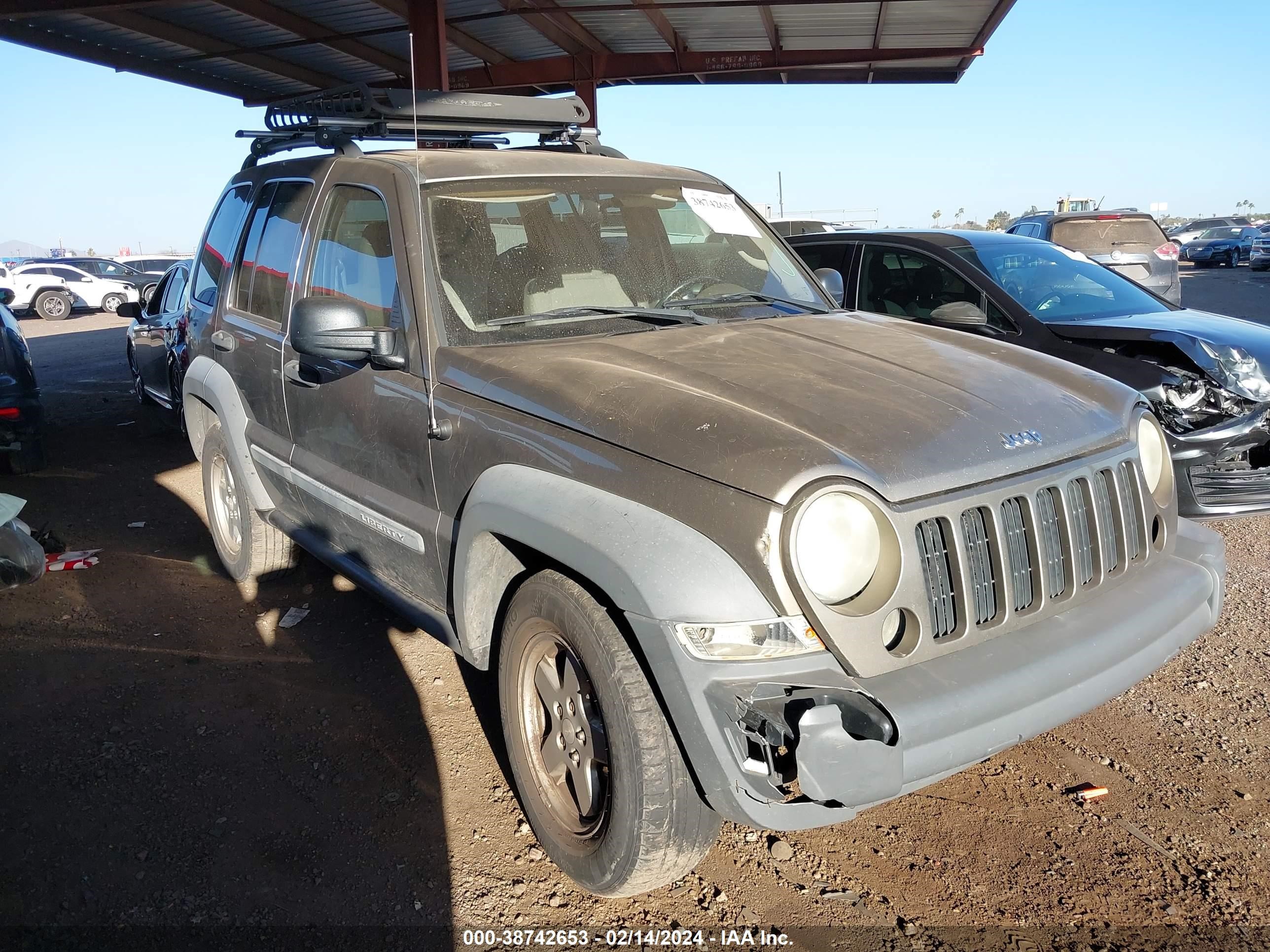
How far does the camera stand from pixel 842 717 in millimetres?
2023

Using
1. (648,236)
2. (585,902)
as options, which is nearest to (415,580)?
(585,902)

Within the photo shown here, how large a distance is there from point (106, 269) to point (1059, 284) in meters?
27.1

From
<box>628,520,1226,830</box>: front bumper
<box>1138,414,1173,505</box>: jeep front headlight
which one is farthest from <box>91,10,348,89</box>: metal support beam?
<box>628,520,1226,830</box>: front bumper

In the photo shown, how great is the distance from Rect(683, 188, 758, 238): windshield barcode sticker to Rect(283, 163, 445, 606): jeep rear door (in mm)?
1263

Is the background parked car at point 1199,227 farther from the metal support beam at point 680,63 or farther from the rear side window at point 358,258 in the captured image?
the rear side window at point 358,258

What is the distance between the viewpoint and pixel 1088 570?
2551mm

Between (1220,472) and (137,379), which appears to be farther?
(137,379)

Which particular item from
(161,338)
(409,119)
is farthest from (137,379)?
(409,119)

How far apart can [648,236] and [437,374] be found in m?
1.10

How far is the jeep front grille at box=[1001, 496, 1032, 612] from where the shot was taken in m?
2.35

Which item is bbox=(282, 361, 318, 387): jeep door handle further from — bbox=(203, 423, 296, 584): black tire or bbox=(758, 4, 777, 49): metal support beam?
bbox=(758, 4, 777, 49): metal support beam

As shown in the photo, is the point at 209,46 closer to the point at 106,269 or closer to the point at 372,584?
Result: the point at 372,584

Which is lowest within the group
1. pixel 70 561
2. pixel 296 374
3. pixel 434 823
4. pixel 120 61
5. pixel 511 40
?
pixel 434 823

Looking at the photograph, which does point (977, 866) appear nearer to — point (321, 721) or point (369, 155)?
point (321, 721)
